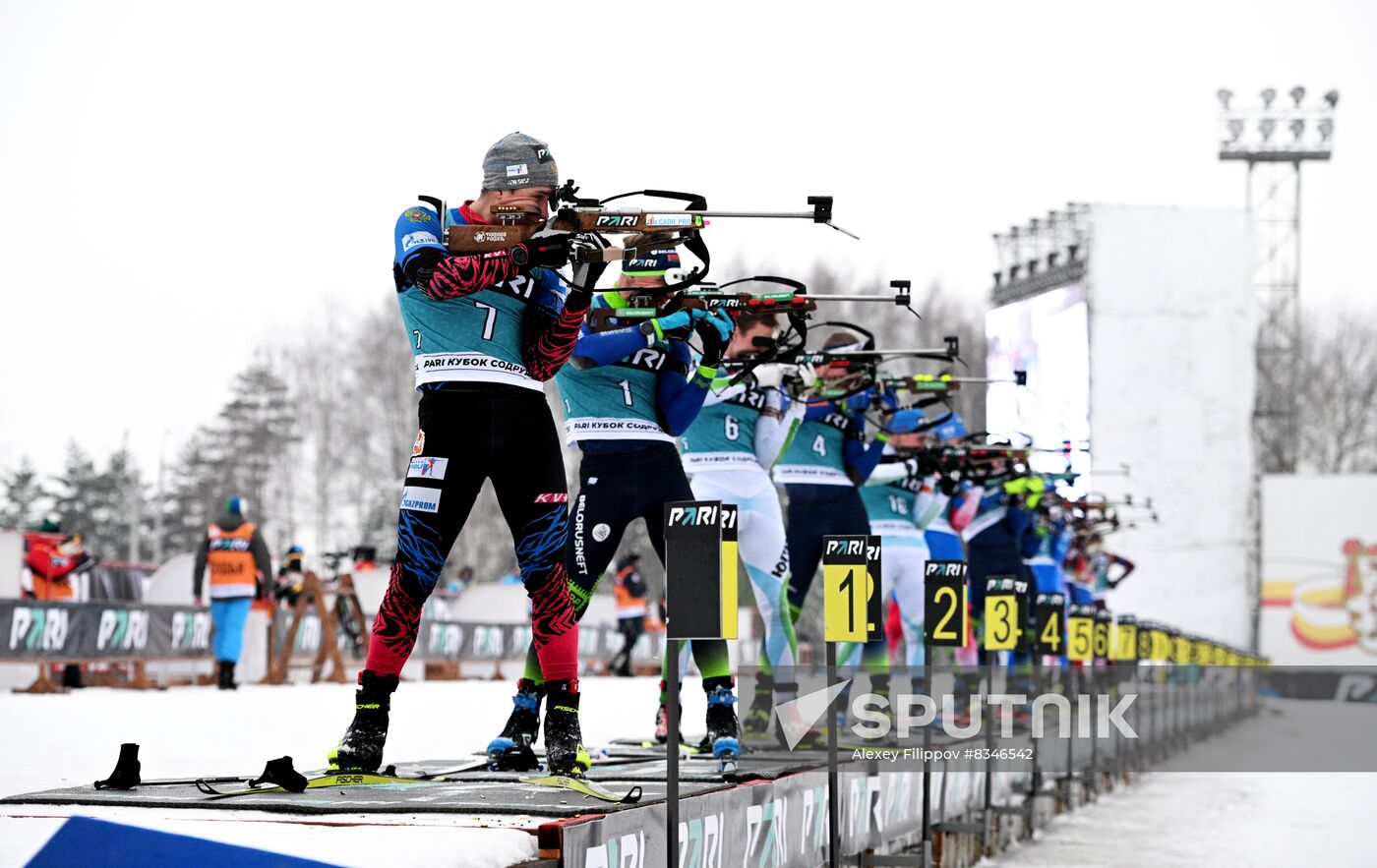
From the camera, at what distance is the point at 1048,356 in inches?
1708

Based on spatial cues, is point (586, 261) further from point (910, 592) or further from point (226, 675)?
point (226, 675)

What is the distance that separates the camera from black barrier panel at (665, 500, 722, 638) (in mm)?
4984

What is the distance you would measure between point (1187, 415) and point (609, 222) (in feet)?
142

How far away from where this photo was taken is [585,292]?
5730mm

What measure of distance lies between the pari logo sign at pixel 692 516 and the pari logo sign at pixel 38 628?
1147 centimetres

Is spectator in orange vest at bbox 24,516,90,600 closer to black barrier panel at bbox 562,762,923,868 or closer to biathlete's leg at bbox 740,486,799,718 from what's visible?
biathlete's leg at bbox 740,486,799,718

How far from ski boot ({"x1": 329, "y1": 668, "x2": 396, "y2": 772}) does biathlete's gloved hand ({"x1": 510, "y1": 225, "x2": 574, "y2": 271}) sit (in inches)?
56.7

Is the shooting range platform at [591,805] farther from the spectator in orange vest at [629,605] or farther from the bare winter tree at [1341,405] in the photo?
the bare winter tree at [1341,405]

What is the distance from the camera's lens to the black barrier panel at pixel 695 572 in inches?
196

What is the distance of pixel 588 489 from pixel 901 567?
4.74m

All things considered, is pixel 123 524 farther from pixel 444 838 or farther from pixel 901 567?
pixel 444 838

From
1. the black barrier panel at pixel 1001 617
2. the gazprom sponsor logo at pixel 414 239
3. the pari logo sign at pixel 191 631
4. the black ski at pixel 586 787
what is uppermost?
the gazprom sponsor logo at pixel 414 239

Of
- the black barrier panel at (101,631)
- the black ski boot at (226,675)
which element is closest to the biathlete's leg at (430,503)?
the black barrier panel at (101,631)

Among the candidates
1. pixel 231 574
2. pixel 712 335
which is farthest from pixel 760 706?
pixel 231 574
